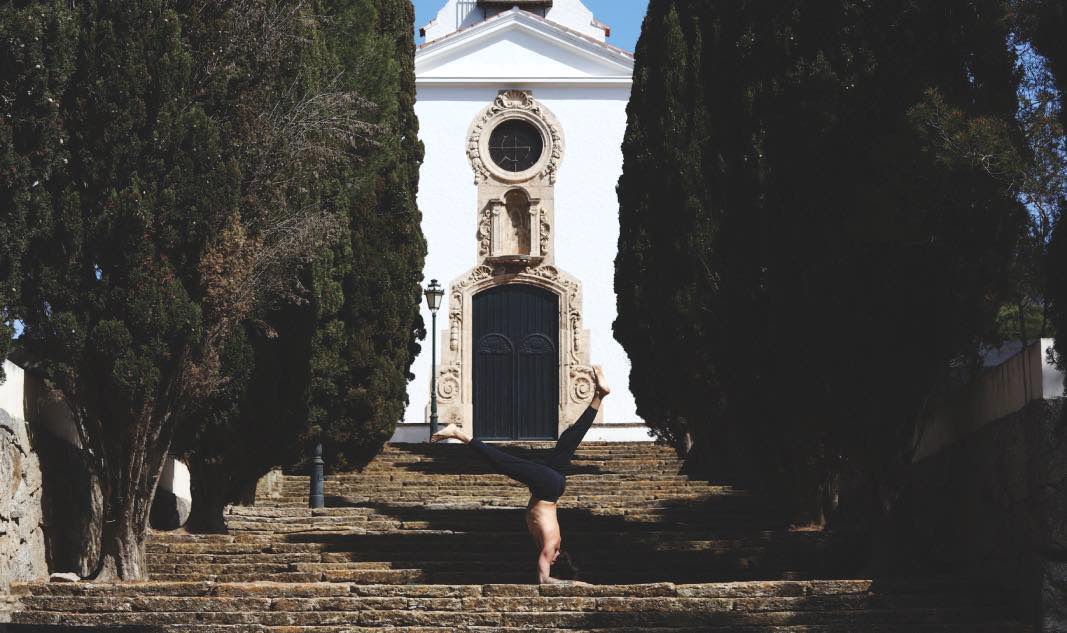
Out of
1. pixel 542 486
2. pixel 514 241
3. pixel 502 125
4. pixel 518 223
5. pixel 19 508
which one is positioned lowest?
pixel 19 508

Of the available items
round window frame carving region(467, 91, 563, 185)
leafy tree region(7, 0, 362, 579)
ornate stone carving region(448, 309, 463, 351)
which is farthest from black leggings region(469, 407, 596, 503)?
round window frame carving region(467, 91, 563, 185)

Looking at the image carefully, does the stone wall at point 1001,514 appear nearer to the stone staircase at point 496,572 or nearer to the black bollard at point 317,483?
the stone staircase at point 496,572

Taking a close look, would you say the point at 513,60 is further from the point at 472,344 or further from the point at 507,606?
the point at 507,606

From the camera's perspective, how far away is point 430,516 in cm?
1411

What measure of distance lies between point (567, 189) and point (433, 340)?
10.7 feet

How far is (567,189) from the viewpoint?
24.4 metres

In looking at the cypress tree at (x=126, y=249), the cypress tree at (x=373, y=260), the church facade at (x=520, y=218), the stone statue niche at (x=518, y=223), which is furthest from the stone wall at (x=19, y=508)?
the stone statue niche at (x=518, y=223)

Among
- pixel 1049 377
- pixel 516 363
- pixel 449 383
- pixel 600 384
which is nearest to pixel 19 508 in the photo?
pixel 600 384

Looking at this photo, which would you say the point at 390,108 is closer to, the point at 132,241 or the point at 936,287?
the point at 132,241

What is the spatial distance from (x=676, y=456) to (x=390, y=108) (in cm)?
635

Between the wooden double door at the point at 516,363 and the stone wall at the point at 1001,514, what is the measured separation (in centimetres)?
1130

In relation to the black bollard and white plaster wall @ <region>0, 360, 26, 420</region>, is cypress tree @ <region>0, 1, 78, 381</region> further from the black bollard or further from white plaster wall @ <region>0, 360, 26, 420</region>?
the black bollard

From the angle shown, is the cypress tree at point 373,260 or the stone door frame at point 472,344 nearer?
the cypress tree at point 373,260

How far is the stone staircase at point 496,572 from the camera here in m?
9.61
